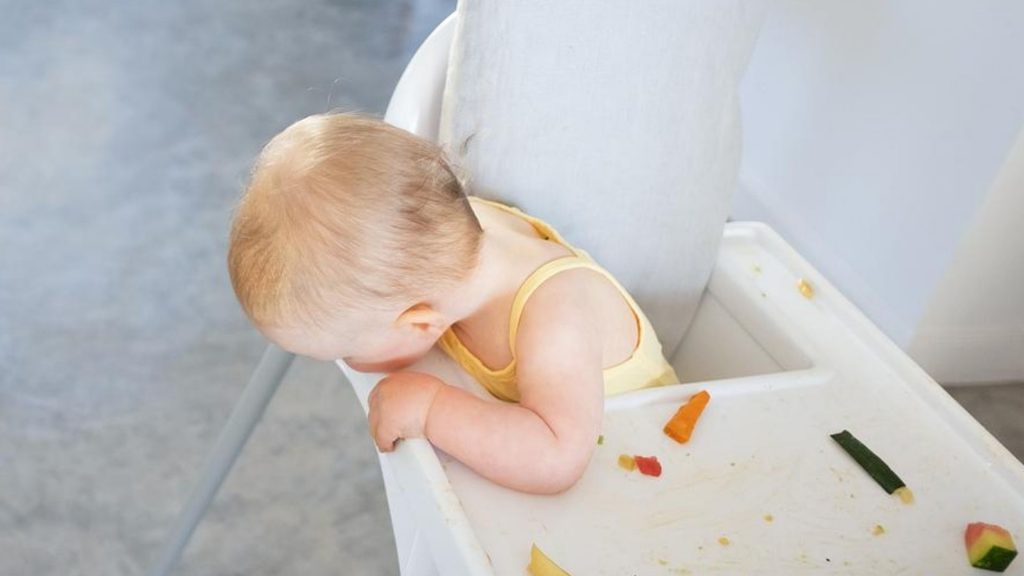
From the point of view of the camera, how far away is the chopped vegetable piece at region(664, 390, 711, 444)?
85 centimetres

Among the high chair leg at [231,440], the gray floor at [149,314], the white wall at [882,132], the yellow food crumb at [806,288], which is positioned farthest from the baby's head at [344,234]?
the white wall at [882,132]

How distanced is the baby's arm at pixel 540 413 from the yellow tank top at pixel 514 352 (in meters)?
0.02

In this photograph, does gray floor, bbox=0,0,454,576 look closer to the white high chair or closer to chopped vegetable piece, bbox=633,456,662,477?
the white high chair

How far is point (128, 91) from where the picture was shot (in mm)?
2277

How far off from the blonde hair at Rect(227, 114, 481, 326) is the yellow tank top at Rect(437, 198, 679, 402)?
0.09 meters

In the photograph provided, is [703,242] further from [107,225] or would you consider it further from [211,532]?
[107,225]

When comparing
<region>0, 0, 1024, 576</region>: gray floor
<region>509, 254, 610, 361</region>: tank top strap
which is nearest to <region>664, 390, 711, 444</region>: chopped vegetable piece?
<region>509, 254, 610, 361</region>: tank top strap

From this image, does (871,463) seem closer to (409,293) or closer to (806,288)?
(806,288)

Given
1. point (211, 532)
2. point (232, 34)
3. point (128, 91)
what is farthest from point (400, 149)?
point (232, 34)

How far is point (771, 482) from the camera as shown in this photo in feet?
2.72

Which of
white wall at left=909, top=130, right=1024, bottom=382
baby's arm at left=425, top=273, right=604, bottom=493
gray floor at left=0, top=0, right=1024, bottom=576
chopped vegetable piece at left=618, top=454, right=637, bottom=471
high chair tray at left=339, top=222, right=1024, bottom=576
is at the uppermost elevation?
baby's arm at left=425, top=273, right=604, bottom=493

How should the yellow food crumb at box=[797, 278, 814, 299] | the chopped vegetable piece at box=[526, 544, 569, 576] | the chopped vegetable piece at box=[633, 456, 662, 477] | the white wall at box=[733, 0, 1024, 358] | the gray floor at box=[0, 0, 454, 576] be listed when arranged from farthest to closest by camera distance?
the white wall at box=[733, 0, 1024, 358] → the gray floor at box=[0, 0, 454, 576] → the yellow food crumb at box=[797, 278, 814, 299] → the chopped vegetable piece at box=[633, 456, 662, 477] → the chopped vegetable piece at box=[526, 544, 569, 576]

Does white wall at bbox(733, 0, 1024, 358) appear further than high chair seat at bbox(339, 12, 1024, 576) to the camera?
Yes

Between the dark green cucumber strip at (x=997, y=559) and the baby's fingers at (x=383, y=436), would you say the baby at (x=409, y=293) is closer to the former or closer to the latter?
the baby's fingers at (x=383, y=436)
